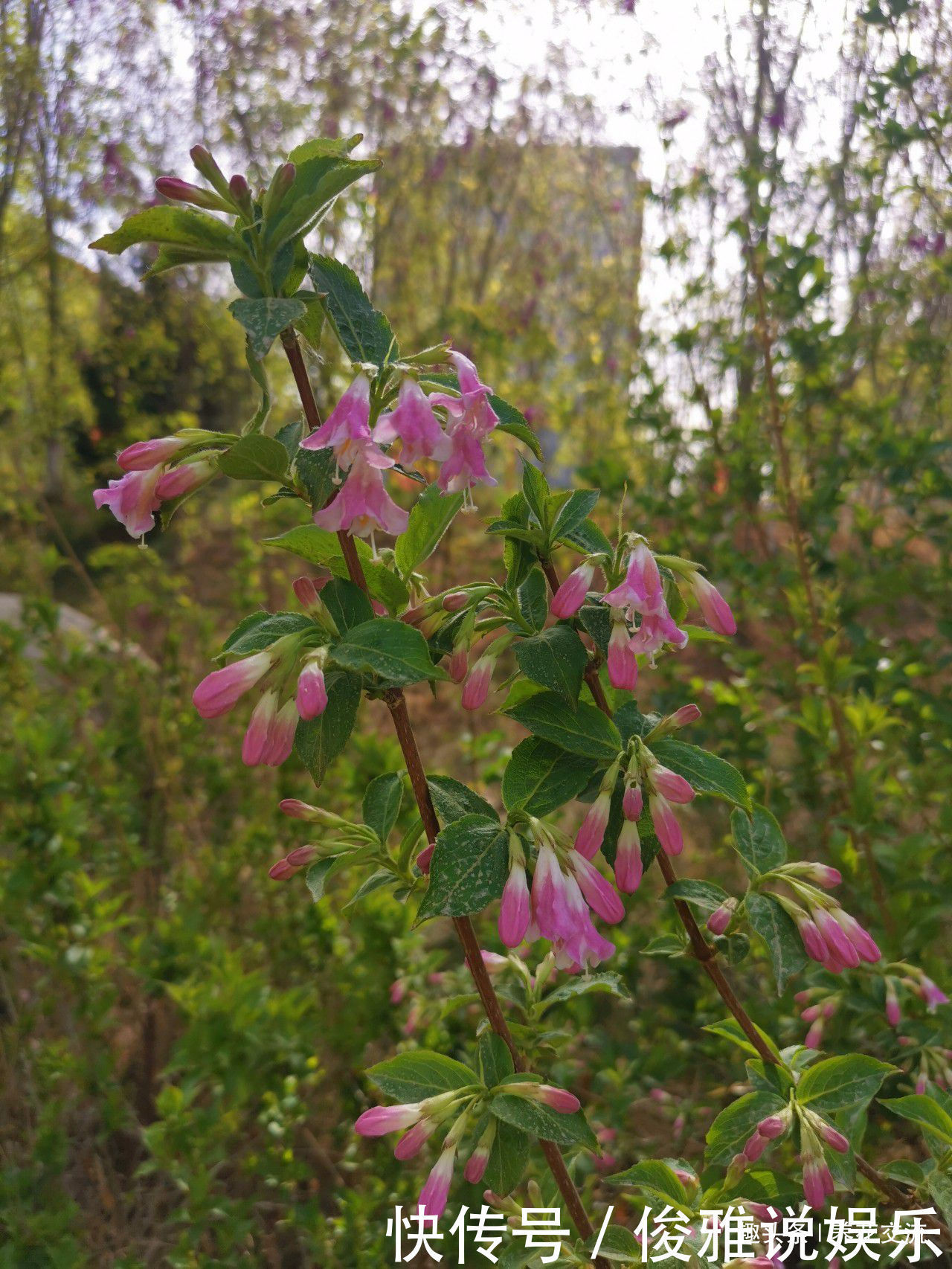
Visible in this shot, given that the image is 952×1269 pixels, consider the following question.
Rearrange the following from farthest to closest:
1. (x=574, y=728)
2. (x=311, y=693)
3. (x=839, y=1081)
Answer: (x=839, y=1081)
(x=574, y=728)
(x=311, y=693)

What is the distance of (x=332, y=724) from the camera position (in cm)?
81

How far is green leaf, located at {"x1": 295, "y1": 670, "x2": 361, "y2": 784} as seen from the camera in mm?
807

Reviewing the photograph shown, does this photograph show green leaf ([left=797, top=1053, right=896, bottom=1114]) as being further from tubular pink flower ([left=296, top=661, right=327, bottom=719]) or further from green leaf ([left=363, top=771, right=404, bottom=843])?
tubular pink flower ([left=296, top=661, right=327, bottom=719])

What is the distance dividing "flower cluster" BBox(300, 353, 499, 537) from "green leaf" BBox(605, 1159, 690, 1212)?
0.64 m

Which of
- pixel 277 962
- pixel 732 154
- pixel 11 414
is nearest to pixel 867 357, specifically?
pixel 732 154

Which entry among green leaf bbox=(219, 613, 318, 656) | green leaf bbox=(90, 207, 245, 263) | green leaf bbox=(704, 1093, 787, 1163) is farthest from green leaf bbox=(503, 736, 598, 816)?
green leaf bbox=(90, 207, 245, 263)

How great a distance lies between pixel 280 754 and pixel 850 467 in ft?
7.51

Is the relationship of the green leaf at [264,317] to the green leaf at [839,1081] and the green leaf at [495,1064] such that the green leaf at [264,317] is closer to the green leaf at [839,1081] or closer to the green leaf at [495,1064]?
the green leaf at [495,1064]

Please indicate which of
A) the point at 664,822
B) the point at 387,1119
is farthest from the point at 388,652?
the point at 387,1119

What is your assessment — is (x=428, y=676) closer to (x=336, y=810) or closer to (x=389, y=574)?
(x=389, y=574)

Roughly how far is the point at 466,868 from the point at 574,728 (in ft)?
0.49

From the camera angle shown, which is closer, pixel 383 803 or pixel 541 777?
pixel 541 777

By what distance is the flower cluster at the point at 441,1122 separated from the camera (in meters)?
0.79

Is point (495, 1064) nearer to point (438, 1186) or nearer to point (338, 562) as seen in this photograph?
point (438, 1186)
